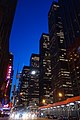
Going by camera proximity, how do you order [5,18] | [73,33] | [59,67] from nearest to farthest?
[5,18], [73,33], [59,67]

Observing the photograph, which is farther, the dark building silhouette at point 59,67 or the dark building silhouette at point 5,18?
the dark building silhouette at point 59,67

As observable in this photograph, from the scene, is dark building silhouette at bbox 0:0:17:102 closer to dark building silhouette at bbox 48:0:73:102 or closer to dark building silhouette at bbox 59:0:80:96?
dark building silhouette at bbox 59:0:80:96

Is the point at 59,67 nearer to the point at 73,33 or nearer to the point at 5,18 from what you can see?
the point at 73,33

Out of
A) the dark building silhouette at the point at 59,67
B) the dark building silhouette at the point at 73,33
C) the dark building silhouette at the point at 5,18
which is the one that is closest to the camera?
the dark building silhouette at the point at 5,18

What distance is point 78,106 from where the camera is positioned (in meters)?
34.3

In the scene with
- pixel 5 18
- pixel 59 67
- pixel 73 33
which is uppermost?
pixel 73 33

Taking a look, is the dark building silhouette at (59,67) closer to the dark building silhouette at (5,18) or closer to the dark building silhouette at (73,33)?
the dark building silhouette at (73,33)

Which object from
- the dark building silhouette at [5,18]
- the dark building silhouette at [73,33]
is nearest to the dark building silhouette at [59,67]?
the dark building silhouette at [73,33]

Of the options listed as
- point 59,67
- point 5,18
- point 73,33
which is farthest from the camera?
point 59,67

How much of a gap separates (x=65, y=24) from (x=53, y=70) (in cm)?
6107

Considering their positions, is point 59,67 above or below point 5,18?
above

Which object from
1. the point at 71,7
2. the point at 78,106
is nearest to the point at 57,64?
the point at 71,7

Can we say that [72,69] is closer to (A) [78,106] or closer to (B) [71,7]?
(B) [71,7]

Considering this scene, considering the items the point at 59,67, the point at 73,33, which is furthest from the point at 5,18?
the point at 59,67
